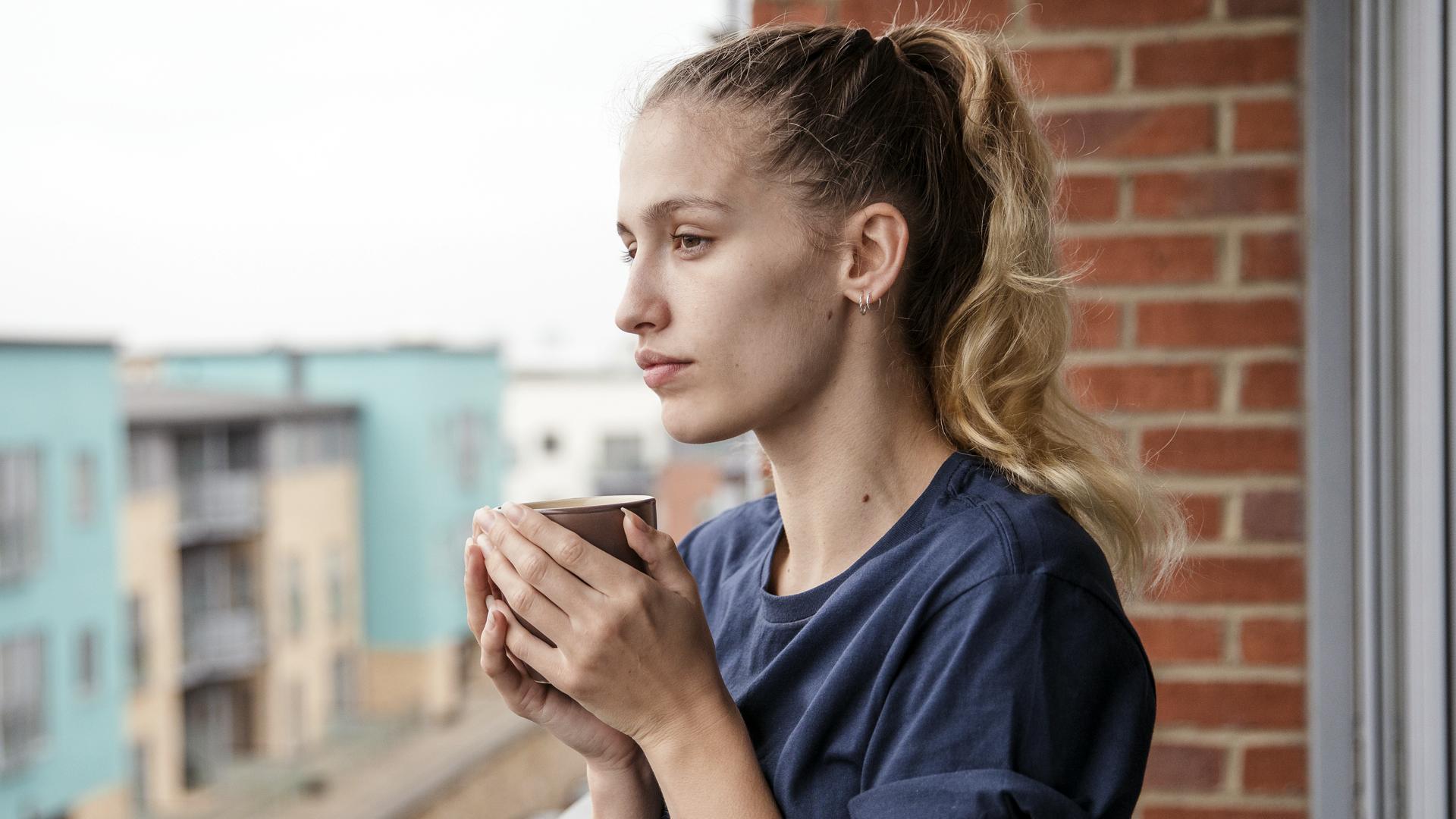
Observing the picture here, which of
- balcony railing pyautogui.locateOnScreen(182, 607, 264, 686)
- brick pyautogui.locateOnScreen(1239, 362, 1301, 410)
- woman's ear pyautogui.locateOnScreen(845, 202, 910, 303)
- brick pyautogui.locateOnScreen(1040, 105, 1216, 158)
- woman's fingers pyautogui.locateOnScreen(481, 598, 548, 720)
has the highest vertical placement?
brick pyautogui.locateOnScreen(1040, 105, 1216, 158)

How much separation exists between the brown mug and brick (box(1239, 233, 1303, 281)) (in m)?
0.94

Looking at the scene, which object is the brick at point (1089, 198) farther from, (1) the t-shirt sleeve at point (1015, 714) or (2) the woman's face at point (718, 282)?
(1) the t-shirt sleeve at point (1015, 714)

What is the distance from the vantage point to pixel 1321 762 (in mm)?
1309

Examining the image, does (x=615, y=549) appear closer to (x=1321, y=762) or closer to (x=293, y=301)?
(x=1321, y=762)

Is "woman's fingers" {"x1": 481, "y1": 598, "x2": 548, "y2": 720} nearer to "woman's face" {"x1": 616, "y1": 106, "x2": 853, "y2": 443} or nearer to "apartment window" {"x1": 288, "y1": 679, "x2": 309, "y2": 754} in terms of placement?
"woman's face" {"x1": 616, "y1": 106, "x2": 853, "y2": 443}

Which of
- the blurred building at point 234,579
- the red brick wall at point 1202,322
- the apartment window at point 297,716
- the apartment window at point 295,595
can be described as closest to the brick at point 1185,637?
the red brick wall at point 1202,322

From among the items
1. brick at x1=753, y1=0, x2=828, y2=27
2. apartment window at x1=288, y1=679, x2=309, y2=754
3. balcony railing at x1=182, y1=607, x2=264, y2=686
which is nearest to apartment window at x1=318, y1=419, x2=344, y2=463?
balcony railing at x1=182, y1=607, x2=264, y2=686

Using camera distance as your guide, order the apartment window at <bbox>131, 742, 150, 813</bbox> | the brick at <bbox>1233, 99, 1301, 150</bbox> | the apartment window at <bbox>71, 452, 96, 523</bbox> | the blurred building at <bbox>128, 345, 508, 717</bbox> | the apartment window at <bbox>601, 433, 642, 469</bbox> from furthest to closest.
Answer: the apartment window at <bbox>131, 742, 150, 813</bbox>
the blurred building at <bbox>128, 345, 508, 717</bbox>
the apartment window at <bbox>71, 452, 96, 523</bbox>
the apartment window at <bbox>601, 433, 642, 469</bbox>
the brick at <bbox>1233, 99, 1301, 150</bbox>

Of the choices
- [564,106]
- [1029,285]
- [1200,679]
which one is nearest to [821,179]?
[1029,285]

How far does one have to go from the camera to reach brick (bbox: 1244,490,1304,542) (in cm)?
132

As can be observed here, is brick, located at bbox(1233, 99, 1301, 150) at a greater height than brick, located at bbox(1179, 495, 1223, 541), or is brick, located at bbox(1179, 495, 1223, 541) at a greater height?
brick, located at bbox(1233, 99, 1301, 150)

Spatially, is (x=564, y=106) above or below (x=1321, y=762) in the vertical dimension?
above

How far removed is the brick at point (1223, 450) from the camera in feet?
4.34

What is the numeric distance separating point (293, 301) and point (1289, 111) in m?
5.70
